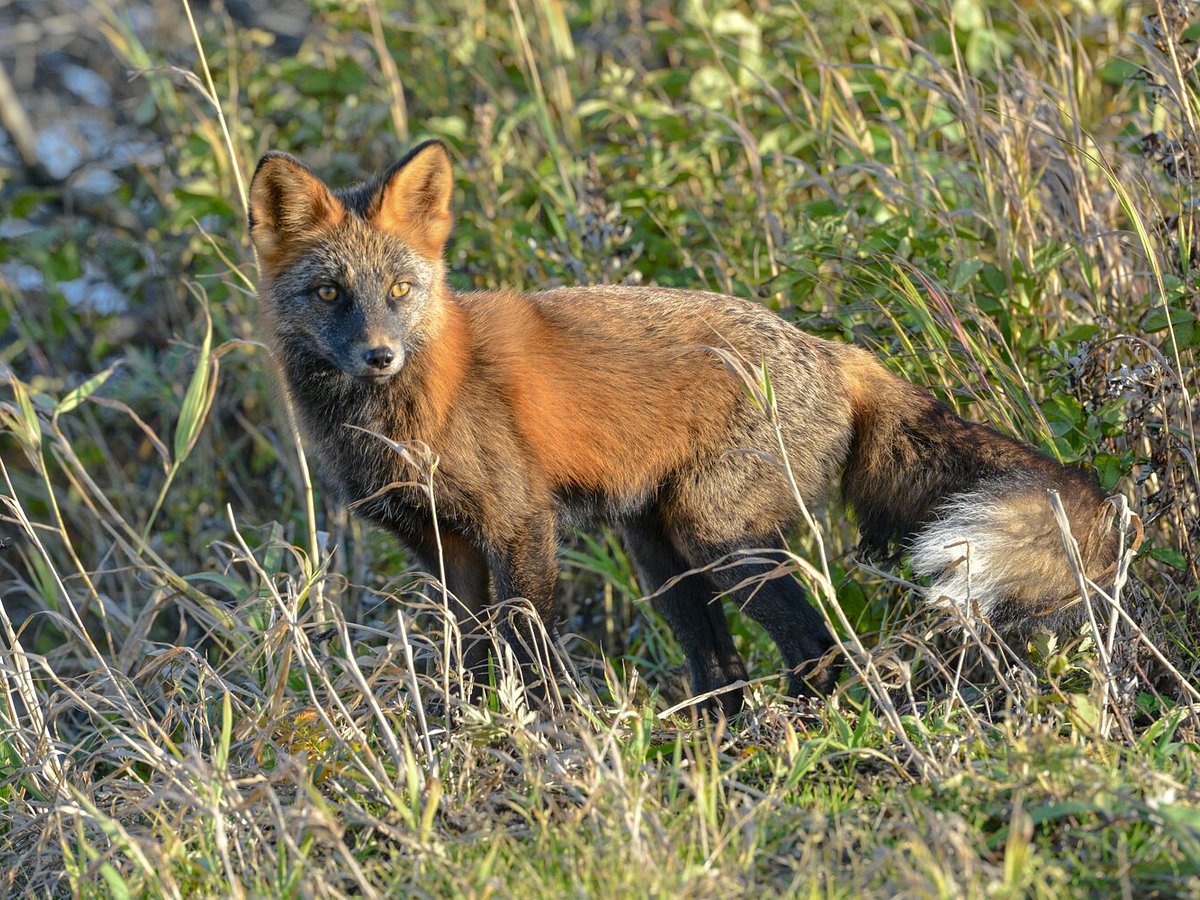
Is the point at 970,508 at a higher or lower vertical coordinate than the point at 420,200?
lower

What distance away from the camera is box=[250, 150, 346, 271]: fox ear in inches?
156

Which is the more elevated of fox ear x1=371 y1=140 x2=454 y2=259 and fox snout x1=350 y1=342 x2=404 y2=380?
fox ear x1=371 y1=140 x2=454 y2=259

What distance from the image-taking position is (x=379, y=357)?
378cm

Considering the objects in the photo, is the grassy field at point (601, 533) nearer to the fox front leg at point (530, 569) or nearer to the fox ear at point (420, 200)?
the fox front leg at point (530, 569)

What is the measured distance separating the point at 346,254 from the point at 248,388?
8.28 feet

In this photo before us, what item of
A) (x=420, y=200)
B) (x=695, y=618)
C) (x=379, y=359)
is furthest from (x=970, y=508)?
(x=420, y=200)

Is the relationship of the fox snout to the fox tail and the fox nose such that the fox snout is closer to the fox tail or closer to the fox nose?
the fox nose

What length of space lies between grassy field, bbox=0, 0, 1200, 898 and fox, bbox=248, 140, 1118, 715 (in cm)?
23

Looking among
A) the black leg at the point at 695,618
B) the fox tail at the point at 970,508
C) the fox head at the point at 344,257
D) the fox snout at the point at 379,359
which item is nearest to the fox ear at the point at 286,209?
the fox head at the point at 344,257

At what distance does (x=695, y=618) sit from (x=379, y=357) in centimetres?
149

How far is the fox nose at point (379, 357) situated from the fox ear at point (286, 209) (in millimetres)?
562

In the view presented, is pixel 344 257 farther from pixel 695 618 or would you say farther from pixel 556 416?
pixel 695 618

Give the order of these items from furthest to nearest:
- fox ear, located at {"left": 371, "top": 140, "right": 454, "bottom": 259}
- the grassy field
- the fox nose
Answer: fox ear, located at {"left": 371, "top": 140, "right": 454, "bottom": 259}
the fox nose
the grassy field

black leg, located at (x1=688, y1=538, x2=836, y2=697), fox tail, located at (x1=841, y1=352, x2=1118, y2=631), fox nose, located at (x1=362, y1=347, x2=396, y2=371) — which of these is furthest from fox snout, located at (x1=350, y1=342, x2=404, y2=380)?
fox tail, located at (x1=841, y1=352, x2=1118, y2=631)
